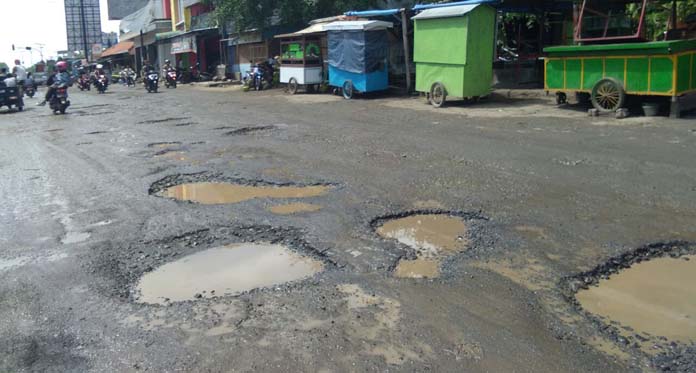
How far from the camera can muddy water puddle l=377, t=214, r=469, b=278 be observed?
13.9 feet

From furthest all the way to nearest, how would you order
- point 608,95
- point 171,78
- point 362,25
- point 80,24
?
point 80,24 → point 171,78 → point 362,25 → point 608,95

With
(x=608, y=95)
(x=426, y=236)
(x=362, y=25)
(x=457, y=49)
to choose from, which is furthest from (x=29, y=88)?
(x=426, y=236)

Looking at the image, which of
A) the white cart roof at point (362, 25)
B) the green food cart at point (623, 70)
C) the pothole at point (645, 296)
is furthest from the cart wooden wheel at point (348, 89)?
the pothole at point (645, 296)

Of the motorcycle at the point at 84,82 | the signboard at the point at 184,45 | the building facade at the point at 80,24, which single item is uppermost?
the building facade at the point at 80,24

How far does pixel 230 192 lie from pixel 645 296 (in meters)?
4.50

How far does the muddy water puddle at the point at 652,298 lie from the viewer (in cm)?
331

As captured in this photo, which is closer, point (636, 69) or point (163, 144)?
point (163, 144)

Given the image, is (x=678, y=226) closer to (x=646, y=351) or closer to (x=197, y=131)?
(x=646, y=351)

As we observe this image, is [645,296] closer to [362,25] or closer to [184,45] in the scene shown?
[362,25]

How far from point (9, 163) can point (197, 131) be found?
3.49 metres

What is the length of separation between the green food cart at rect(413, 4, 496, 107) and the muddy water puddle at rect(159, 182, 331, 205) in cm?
828

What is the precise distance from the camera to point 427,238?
4.87 m

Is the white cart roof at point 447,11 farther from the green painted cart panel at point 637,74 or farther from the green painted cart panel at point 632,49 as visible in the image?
the green painted cart panel at point 637,74

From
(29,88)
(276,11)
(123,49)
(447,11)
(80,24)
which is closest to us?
(447,11)
